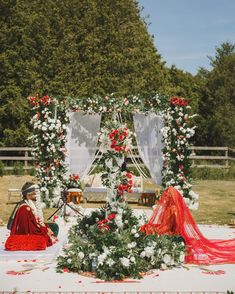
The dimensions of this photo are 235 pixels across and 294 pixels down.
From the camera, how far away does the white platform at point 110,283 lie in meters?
8.27

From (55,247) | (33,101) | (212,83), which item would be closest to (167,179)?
(33,101)

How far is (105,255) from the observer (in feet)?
29.5

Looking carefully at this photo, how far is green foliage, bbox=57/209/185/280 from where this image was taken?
8977 mm

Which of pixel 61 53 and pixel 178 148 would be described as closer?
pixel 178 148

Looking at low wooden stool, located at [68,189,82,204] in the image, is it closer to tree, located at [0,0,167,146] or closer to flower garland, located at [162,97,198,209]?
flower garland, located at [162,97,198,209]

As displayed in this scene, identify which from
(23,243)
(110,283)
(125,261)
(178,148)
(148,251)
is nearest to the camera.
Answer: (110,283)

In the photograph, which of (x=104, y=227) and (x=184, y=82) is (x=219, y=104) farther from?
(x=104, y=227)

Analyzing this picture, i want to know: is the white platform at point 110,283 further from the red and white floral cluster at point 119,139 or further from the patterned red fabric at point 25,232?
the red and white floral cluster at point 119,139

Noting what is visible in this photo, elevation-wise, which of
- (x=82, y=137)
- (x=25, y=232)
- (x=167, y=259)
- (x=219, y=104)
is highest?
(x=219, y=104)

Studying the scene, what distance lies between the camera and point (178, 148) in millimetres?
16828

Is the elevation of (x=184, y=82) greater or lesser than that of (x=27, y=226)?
greater

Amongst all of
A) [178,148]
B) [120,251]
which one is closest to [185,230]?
[120,251]

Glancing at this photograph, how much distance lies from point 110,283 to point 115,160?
7.82ft

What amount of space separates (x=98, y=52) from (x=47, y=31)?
313 cm
